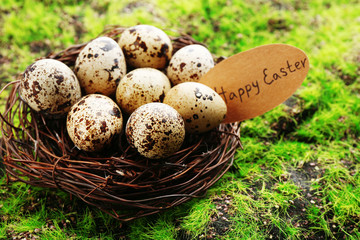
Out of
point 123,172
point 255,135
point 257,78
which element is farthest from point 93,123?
point 255,135

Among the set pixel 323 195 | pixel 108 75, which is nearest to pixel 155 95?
pixel 108 75

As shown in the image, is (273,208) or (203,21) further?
(203,21)

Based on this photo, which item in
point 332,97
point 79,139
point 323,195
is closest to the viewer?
point 79,139

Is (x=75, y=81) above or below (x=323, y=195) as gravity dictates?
above

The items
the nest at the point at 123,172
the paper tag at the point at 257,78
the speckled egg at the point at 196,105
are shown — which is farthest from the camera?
the paper tag at the point at 257,78

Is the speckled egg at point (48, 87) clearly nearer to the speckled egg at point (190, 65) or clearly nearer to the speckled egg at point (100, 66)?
the speckled egg at point (100, 66)

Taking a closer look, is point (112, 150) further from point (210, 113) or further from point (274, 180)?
point (274, 180)

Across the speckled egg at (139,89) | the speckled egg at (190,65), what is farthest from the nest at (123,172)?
the speckled egg at (190,65)

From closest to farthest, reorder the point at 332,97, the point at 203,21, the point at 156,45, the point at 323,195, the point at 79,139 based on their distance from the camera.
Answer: the point at 79,139, the point at 323,195, the point at 156,45, the point at 332,97, the point at 203,21
